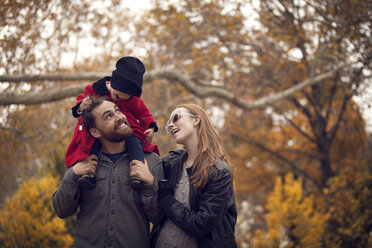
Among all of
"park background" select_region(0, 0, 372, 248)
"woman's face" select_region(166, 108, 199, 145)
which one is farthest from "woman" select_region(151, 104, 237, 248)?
"park background" select_region(0, 0, 372, 248)

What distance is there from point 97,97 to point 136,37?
9.44 m

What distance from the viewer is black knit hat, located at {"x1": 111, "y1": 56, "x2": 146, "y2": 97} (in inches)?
99.2

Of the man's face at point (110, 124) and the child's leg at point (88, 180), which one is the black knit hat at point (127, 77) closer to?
the man's face at point (110, 124)

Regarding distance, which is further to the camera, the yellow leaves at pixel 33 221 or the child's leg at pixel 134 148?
the yellow leaves at pixel 33 221

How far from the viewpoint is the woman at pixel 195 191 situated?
7.99ft

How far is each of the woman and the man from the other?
0.15m

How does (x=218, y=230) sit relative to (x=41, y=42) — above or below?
above

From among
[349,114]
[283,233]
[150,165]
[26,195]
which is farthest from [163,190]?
[349,114]

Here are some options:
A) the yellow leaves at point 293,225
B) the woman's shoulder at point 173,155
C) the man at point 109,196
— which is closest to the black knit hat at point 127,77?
the man at point 109,196

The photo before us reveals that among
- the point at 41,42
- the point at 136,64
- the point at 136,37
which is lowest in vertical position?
the point at 136,37

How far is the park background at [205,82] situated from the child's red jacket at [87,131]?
89.8 inches

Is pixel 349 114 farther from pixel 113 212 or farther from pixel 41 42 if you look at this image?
pixel 113 212

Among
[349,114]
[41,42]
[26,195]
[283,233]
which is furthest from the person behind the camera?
[349,114]

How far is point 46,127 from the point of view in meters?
7.16
